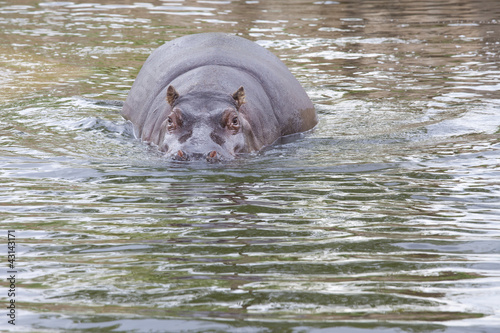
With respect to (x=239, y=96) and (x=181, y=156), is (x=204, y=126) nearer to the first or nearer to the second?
(x=181, y=156)

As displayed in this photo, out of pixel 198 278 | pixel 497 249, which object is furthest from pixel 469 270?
pixel 198 278

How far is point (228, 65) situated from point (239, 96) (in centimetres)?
103

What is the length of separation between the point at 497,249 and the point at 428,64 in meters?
8.32

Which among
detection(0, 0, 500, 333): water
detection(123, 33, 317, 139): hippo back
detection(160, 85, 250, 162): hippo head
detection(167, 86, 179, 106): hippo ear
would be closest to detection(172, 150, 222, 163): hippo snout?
detection(160, 85, 250, 162): hippo head

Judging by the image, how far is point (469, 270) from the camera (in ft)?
12.7

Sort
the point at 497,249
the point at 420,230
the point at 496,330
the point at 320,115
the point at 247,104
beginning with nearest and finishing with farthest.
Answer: the point at 496,330
the point at 497,249
the point at 420,230
the point at 247,104
the point at 320,115

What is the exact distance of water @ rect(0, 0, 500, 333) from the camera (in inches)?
133

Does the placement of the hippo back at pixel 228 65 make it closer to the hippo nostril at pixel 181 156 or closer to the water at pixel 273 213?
the water at pixel 273 213

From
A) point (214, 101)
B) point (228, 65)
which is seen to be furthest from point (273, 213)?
point (228, 65)

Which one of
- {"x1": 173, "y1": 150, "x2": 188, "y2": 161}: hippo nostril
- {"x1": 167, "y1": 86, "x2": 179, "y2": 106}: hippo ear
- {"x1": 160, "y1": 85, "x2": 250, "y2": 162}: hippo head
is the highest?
{"x1": 167, "y1": 86, "x2": 179, "y2": 106}: hippo ear

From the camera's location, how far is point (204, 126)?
6.82 meters

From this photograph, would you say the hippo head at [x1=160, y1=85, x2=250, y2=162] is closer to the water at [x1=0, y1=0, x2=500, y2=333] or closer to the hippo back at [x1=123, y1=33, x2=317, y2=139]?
the water at [x1=0, y1=0, x2=500, y2=333]

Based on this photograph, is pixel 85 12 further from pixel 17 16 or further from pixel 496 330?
pixel 496 330

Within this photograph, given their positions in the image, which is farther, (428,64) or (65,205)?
(428,64)
